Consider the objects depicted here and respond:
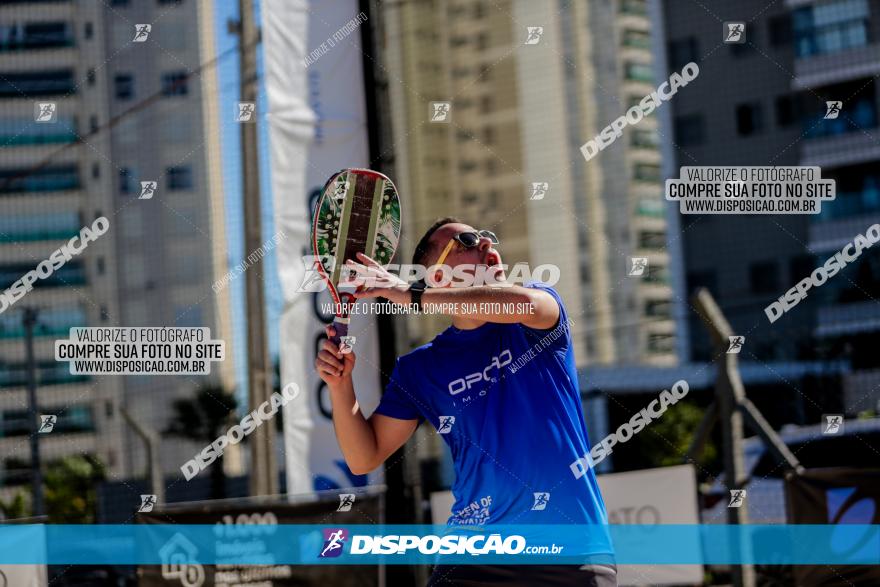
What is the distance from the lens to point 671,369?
107ft

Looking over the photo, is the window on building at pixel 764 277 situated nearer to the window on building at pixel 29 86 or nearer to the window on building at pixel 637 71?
A: the window on building at pixel 637 71

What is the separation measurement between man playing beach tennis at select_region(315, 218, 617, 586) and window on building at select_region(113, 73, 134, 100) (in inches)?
614

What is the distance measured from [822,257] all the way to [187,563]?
41.6 meters

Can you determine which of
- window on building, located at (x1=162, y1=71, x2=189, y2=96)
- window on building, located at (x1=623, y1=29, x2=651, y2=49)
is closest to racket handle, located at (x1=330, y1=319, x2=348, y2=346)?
window on building, located at (x1=162, y1=71, x2=189, y2=96)

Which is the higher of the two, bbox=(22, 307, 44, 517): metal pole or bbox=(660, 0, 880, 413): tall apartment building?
bbox=(660, 0, 880, 413): tall apartment building

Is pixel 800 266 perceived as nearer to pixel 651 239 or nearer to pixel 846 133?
pixel 846 133

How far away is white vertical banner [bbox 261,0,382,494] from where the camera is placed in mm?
6203

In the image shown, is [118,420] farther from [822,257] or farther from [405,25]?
[405,25]

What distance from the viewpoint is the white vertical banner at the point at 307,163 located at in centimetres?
620

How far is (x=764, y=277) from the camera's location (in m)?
47.7

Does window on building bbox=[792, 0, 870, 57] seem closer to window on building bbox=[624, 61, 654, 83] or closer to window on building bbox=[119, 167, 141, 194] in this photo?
window on building bbox=[624, 61, 654, 83]

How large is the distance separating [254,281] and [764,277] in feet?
142

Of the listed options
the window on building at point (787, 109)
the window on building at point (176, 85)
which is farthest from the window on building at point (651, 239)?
the window on building at point (176, 85)

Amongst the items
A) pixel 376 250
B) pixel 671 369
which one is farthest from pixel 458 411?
pixel 671 369
